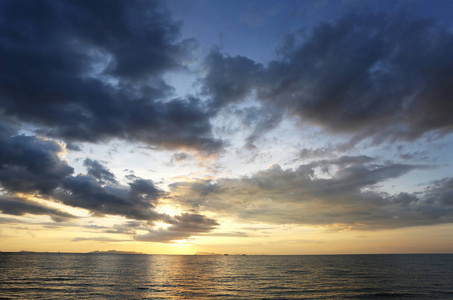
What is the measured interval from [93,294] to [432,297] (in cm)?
7139

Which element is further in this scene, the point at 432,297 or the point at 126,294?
the point at 126,294

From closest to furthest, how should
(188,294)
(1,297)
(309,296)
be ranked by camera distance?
(1,297) < (309,296) < (188,294)

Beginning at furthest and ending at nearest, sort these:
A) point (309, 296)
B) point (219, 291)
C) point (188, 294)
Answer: point (219, 291), point (188, 294), point (309, 296)

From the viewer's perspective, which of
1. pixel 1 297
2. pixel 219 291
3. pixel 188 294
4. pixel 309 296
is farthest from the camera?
pixel 219 291

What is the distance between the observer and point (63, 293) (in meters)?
58.6

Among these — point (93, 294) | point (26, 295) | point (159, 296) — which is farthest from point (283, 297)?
point (26, 295)

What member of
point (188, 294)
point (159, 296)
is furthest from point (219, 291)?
point (159, 296)

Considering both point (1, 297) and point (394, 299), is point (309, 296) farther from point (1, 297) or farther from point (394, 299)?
point (1, 297)

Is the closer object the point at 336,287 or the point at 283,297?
the point at 283,297

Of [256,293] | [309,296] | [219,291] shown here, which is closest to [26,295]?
[219,291]

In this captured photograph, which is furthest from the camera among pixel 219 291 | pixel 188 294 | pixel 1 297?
pixel 219 291

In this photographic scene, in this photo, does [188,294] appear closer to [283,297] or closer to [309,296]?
[283,297]

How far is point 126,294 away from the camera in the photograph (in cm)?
5884

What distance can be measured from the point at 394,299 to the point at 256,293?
2814 centimetres
